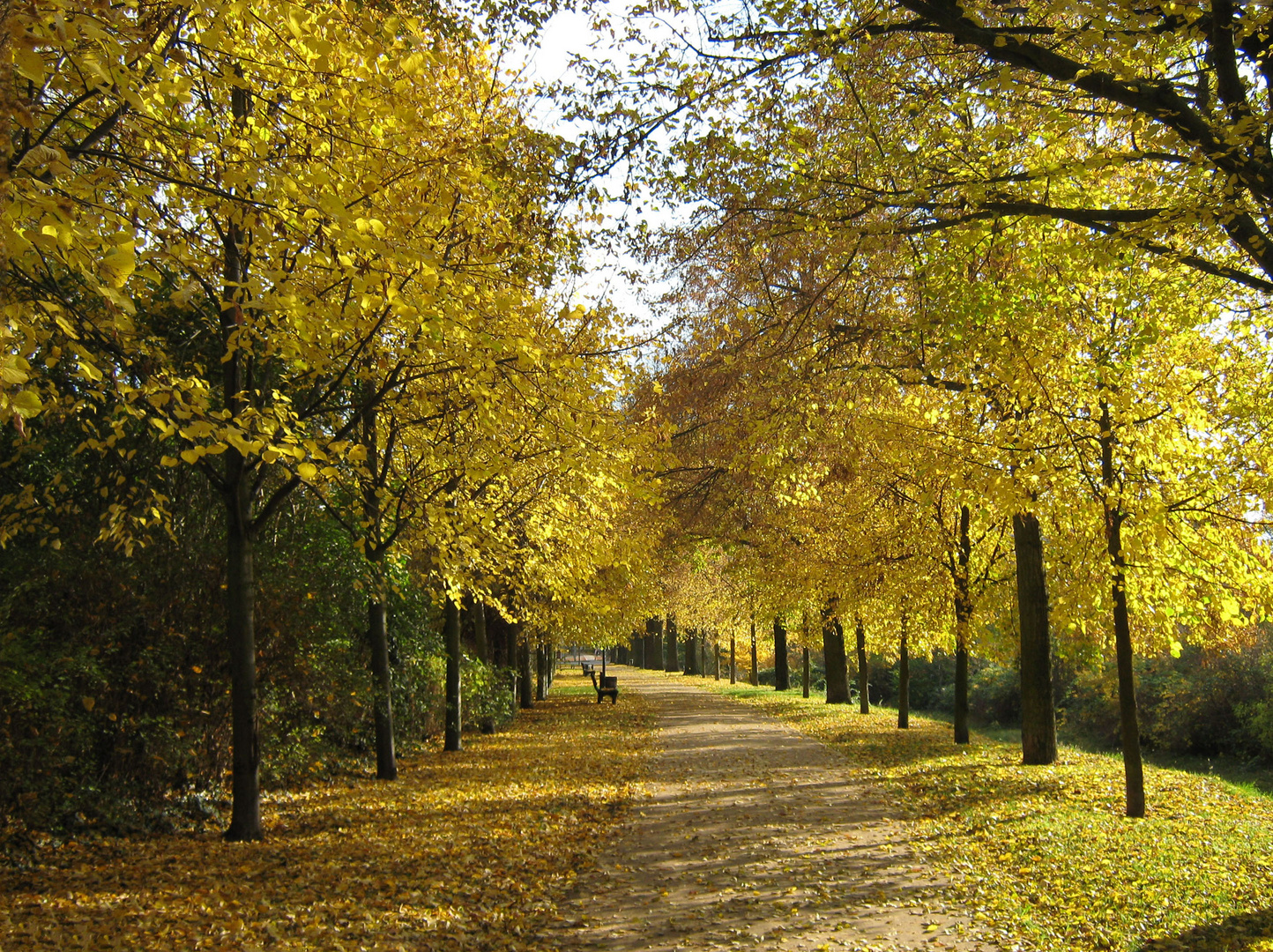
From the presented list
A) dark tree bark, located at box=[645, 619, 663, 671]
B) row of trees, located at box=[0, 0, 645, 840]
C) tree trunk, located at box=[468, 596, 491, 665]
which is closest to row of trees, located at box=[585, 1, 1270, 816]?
row of trees, located at box=[0, 0, 645, 840]

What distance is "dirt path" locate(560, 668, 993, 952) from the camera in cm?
559

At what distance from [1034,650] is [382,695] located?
957 cm

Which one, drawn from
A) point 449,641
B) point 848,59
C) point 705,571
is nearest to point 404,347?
point 848,59

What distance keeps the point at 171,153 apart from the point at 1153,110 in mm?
6739

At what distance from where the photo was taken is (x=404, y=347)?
26.7ft

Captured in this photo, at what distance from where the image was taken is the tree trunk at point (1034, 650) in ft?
41.3

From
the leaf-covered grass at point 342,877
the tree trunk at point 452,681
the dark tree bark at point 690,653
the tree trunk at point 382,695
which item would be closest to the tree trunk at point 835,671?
the tree trunk at point 452,681

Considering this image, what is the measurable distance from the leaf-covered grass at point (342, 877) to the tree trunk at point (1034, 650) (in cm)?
630

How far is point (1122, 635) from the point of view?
9219 millimetres

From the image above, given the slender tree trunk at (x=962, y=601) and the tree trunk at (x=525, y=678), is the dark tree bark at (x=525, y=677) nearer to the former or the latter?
the tree trunk at (x=525, y=678)

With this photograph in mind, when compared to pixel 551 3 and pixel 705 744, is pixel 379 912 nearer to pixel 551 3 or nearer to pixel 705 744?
pixel 551 3

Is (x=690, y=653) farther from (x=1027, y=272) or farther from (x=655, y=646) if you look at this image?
(x=1027, y=272)

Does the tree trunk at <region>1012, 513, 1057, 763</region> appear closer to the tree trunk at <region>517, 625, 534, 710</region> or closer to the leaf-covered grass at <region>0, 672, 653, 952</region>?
the leaf-covered grass at <region>0, 672, 653, 952</region>

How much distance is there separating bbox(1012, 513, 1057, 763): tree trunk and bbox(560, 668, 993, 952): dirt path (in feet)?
9.76
